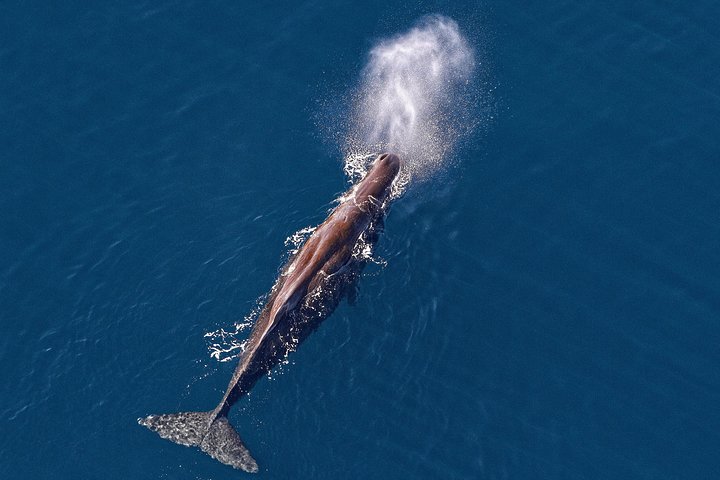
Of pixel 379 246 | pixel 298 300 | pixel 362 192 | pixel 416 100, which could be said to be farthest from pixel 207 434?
pixel 416 100

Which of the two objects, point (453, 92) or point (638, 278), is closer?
point (638, 278)

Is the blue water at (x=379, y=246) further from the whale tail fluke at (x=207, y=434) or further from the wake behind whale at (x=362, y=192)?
the wake behind whale at (x=362, y=192)

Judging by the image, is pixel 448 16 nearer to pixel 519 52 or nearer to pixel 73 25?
pixel 519 52

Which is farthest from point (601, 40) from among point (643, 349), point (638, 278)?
point (643, 349)

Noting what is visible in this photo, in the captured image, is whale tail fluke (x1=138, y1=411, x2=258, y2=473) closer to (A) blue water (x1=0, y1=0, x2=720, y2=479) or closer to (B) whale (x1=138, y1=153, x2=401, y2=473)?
(B) whale (x1=138, y1=153, x2=401, y2=473)

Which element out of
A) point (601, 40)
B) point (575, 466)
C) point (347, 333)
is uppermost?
point (601, 40)

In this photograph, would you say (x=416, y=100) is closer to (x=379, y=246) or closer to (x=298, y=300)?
(x=379, y=246)

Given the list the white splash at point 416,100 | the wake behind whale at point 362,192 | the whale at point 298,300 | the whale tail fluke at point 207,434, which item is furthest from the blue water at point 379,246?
the white splash at point 416,100
